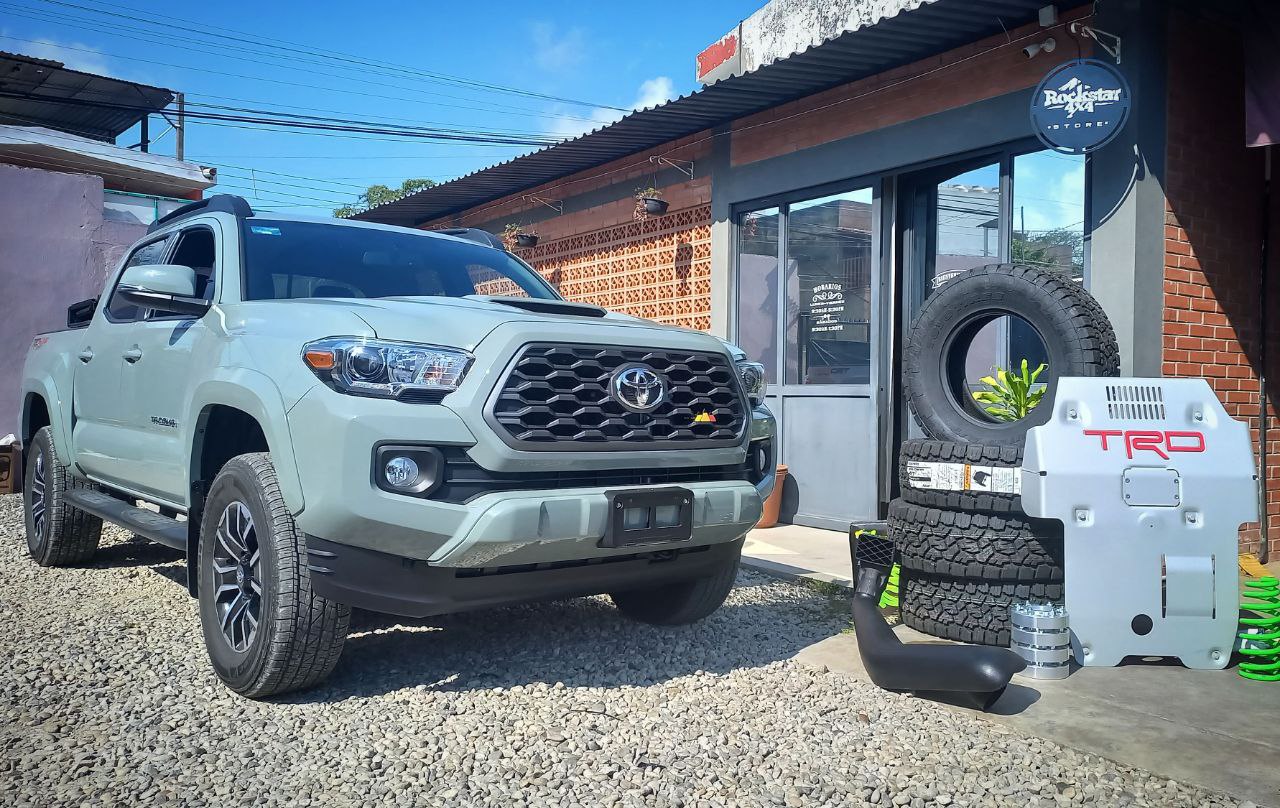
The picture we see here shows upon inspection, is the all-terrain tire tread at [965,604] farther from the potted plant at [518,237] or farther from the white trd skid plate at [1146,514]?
the potted plant at [518,237]

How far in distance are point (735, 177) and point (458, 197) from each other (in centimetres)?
480

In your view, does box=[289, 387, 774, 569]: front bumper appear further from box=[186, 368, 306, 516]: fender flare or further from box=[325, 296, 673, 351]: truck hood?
box=[325, 296, 673, 351]: truck hood

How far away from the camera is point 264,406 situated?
10.1 ft

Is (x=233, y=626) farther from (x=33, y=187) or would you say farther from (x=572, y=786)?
(x=33, y=187)

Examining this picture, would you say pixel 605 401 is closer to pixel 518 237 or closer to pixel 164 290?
pixel 164 290

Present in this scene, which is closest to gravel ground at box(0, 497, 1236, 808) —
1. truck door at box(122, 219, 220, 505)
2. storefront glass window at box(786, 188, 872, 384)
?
truck door at box(122, 219, 220, 505)

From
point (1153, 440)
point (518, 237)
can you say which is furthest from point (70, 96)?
point (1153, 440)

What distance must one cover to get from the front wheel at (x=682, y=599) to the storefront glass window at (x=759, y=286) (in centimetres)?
394

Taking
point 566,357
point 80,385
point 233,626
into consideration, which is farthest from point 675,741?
point 80,385

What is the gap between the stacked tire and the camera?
383 centimetres

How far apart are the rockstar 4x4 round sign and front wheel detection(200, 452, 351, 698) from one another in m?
4.75

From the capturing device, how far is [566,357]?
316 centimetres

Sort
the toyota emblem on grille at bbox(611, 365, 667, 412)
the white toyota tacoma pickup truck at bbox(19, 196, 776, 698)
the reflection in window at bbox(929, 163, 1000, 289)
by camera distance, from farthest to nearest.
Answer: the reflection in window at bbox(929, 163, 1000, 289), the toyota emblem on grille at bbox(611, 365, 667, 412), the white toyota tacoma pickup truck at bbox(19, 196, 776, 698)

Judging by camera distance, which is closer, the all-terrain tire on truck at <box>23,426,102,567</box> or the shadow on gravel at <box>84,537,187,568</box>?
the all-terrain tire on truck at <box>23,426,102,567</box>
